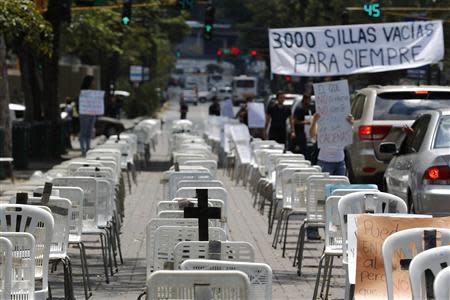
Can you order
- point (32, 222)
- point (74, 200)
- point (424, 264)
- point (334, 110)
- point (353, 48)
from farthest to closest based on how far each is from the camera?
point (353, 48) < point (334, 110) < point (74, 200) < point (32, 222) < point (424, 264)

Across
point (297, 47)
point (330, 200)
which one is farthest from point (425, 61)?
point (330, 200)

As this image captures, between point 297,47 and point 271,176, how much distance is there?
6.22 ft

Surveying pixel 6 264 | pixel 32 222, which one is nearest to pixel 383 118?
pixel 32 222

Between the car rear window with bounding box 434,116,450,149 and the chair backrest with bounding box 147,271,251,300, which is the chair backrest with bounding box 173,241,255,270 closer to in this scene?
the chair backrest with bounding box 147,271,251,300

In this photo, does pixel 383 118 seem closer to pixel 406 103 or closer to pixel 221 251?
pixel 406 103

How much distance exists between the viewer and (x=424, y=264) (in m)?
7.28

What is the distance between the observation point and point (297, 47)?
2023 centimetres

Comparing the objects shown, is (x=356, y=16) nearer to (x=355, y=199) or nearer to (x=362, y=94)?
(x=362, y=94)

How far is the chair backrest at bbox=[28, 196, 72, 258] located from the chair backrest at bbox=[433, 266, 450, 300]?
528 centimetres

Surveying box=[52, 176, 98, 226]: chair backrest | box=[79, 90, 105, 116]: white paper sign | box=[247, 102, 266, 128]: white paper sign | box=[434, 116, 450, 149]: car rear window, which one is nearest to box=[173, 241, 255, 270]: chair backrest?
box=[52, 176, 98, 226]: chair backrest

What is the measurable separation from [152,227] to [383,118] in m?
12.8

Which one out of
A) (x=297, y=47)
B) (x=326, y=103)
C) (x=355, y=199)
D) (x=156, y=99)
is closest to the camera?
(x=355, y=199)

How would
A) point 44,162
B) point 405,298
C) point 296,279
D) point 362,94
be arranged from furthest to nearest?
point 44,162 → point 362,94 → point 296,279 → point 405,298

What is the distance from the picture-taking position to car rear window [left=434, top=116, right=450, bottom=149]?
15.5m
